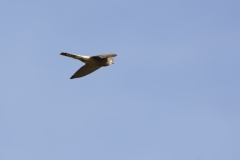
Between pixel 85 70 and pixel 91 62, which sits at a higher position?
pixel 91 62

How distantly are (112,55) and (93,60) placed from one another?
1.27 meters

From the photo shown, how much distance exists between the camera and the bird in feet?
148

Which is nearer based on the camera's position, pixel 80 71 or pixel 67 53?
pixel 67 53

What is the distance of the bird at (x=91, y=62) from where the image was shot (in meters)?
45.1

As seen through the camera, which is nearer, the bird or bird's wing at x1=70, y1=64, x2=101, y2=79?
the bird

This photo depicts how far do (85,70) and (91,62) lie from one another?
5.11 ft

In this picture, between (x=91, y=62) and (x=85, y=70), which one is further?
(x=85, y=70)

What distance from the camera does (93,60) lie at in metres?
45.6

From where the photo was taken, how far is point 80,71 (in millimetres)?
47469

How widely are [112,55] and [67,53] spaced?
3.07 metres

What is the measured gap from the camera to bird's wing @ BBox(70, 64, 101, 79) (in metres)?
46.7

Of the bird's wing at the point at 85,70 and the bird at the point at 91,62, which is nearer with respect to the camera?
the bird at the point at 91,62

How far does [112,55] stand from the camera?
45312 millimetres

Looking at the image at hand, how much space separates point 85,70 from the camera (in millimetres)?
47250
